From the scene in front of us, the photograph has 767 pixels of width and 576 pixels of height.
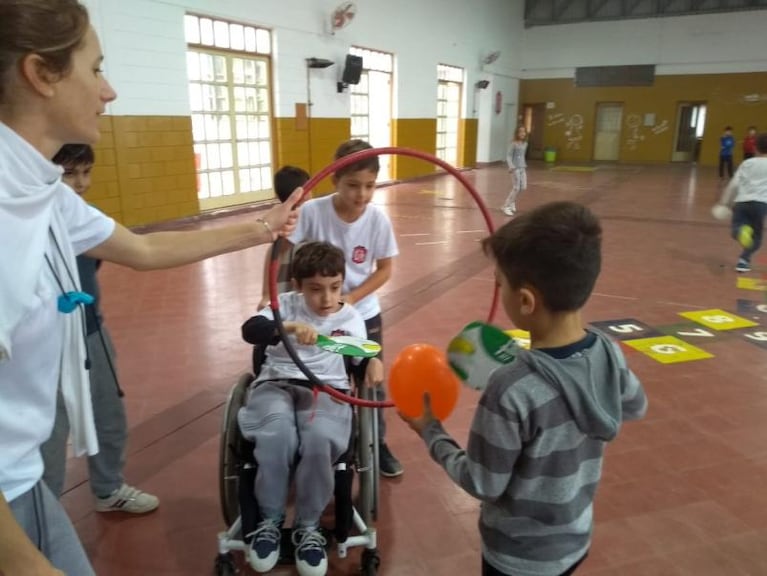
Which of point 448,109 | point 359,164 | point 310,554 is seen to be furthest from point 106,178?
point 448,109

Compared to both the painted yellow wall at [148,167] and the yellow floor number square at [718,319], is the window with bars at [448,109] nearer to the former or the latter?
the painted yellow wall at [148,167]

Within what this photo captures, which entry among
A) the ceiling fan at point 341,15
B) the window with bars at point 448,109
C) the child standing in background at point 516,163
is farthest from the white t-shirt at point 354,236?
the window with bars at point 448,109

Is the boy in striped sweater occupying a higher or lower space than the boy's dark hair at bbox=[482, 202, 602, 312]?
lower

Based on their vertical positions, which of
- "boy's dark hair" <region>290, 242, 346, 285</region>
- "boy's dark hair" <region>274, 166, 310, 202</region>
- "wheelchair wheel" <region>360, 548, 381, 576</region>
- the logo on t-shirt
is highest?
"boy's dark hair" <region>274, 166, 310, 202</region>

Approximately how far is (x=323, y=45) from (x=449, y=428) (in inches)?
393

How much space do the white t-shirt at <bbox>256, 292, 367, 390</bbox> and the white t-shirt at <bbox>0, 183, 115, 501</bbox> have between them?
43.2 inches

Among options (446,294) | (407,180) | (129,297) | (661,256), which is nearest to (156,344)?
(129,297)

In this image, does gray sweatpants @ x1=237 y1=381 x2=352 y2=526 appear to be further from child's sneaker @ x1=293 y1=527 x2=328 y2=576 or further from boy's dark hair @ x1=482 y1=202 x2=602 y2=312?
boy's dark hair @ x1=482 y1=202 x2=602 y2=312

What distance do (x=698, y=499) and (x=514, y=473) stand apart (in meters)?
1.74

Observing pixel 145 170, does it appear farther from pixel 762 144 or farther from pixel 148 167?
pixel 762 144

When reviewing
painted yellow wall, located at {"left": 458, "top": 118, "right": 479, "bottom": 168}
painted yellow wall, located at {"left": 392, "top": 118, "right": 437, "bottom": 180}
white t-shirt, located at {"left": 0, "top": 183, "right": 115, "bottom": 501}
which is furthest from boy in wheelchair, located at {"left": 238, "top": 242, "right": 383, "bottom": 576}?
painted yellow wall, located at {"left": 458, "top": 118, "right": 479, "bottom": 168}

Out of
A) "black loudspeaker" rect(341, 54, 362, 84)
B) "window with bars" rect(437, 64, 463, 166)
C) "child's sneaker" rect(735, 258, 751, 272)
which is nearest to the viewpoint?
"child's sneaker" rect(735, 258, 751, 272)

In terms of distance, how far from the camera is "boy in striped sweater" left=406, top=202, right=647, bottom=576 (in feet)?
3.77

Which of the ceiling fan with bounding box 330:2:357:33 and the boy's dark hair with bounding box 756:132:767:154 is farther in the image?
the ceiling fan with bounding box 330:2:357:33
